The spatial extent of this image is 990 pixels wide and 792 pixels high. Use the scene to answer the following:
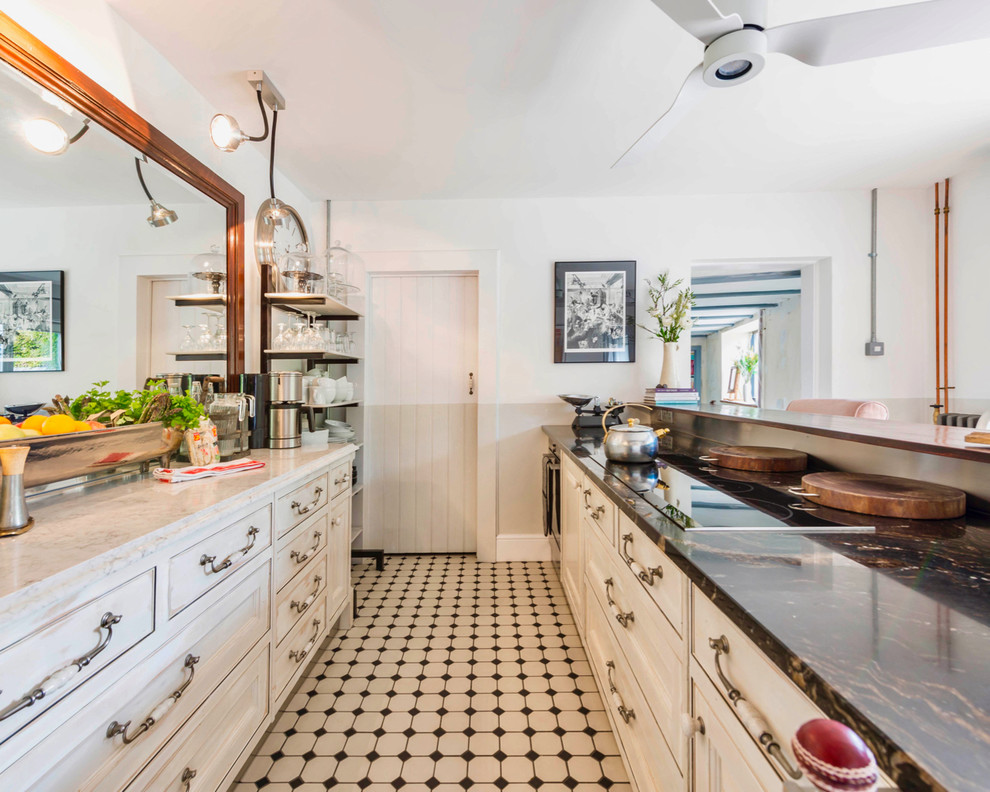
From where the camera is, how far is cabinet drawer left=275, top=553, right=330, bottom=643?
4.78 ft

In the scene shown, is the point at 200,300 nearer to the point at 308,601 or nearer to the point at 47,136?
the point at 47,136

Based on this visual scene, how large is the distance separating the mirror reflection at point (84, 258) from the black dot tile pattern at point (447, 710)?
141 cm

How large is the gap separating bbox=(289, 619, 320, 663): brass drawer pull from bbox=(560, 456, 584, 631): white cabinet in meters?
1.13

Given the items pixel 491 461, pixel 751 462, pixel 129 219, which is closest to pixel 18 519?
pixel 129 219

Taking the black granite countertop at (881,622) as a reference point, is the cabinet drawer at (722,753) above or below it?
below

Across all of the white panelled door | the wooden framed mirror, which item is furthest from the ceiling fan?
the white panelled door

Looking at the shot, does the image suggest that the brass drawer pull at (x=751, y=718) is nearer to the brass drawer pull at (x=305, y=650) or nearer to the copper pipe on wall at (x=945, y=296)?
the brass drawer pull at (x=305, y=650)

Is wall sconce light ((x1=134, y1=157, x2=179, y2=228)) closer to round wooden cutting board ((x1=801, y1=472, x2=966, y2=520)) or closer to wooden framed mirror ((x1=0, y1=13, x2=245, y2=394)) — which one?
wooden framed mirror ((x1=0, y1=13, x2=245, y2=394))

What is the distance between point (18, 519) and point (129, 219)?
3.66 feet

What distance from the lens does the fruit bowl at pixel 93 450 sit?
41.3 inches

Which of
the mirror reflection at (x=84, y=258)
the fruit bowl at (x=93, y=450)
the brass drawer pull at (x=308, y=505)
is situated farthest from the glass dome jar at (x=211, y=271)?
the brass drawer pull at (x=308, y=505)

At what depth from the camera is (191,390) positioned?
176 centimetres

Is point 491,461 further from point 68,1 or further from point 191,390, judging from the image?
point 68,1

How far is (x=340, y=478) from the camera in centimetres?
206
